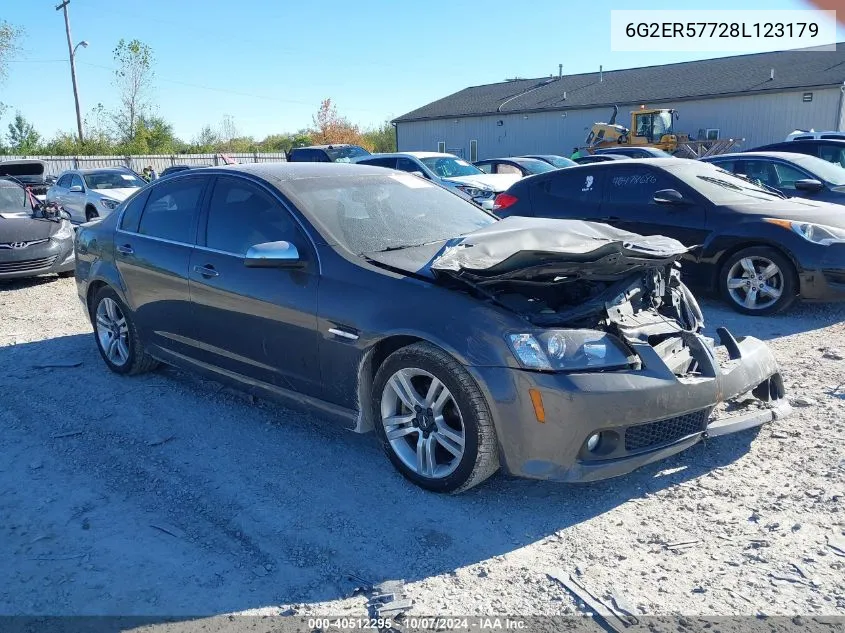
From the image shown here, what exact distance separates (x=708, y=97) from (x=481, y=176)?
68.1 ft

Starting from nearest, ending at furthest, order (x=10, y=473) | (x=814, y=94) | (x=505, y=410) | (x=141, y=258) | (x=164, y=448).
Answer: (x=505, y=410) → (x=10, y=473) → (x=164, y=448) → (x=141, y=258) → (x=814, y=94)

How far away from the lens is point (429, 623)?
8.65 ft

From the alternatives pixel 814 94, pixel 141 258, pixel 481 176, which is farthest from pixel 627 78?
pixel 141 258

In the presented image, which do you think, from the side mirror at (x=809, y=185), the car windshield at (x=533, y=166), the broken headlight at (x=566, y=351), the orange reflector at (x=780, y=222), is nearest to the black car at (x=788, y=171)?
the side mirror at (x=809, y=185)

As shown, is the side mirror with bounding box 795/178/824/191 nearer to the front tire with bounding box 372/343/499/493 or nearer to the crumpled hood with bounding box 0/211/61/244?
the front tire with bounding box 372/343/499/493

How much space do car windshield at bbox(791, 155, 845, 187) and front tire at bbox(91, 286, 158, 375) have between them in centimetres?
874

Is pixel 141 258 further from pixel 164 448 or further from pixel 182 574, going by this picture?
pixel 182 574

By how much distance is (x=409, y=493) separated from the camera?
11.9 feet

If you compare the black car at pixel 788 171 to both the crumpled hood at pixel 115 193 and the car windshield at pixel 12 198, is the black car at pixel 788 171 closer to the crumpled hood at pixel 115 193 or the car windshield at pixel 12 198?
the car windshield at pixel 12 198

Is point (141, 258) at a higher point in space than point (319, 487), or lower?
higher

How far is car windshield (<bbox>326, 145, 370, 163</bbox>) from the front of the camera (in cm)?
2135

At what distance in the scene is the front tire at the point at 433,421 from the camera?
131 inches

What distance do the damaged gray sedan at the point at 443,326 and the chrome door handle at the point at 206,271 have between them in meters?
0.01

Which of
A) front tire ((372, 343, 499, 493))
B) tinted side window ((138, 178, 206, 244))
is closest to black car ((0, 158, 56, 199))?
tinted side window ((138, 178, 206, 244))
